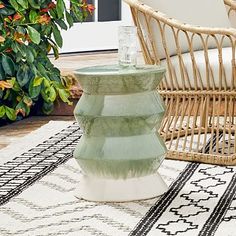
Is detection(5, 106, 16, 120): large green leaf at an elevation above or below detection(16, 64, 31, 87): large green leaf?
below

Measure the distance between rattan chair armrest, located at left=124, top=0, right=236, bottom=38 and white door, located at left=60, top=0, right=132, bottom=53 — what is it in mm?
2000

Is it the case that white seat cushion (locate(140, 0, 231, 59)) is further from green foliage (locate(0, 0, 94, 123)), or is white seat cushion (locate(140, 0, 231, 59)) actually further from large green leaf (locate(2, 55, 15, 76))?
large green leaf (locate(2, 55, 15, 76))

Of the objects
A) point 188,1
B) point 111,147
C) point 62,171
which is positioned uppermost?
point 188,1

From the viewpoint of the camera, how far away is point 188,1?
3.32 meters

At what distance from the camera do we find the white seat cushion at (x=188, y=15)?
3.15 m

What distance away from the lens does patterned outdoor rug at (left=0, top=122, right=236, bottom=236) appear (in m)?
2.21

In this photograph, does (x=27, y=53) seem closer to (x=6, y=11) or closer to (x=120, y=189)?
(x=6, y=11)

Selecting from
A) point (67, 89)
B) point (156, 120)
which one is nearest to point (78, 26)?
point (67, 89)

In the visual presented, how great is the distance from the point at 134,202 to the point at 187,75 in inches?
29.5

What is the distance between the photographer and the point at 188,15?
3324mm

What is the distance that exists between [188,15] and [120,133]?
1.03 metres

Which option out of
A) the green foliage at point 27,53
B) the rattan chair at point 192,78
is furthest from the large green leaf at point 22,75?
the rattan chair at point 192,78

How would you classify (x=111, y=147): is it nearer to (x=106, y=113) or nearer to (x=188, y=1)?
(x=106, y=113)

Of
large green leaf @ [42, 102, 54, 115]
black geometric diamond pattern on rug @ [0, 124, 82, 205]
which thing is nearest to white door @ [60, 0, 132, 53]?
large green leaf @ [42, 102, 54, 115]
